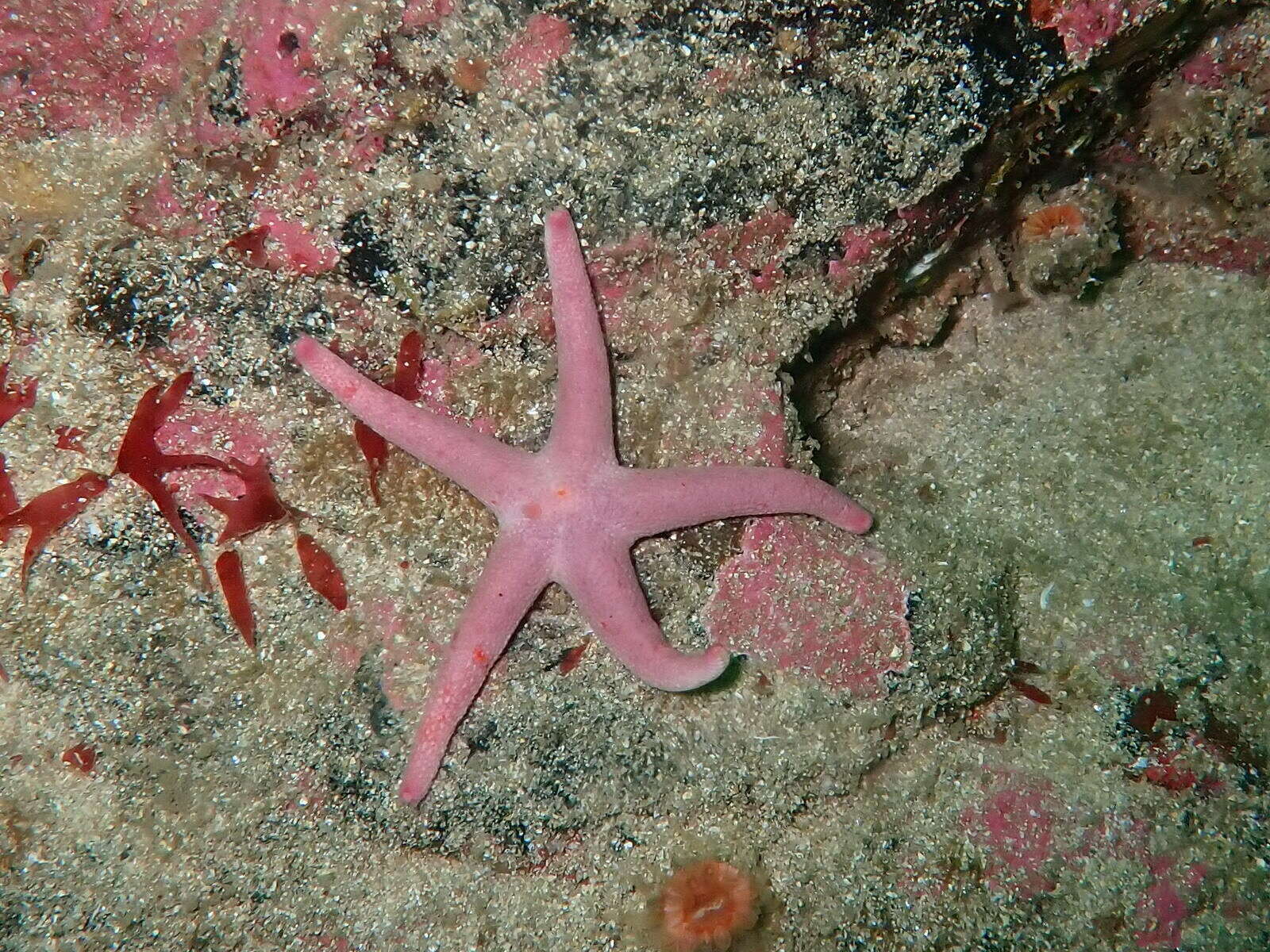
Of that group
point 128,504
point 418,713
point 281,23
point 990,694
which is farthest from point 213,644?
point 990,694

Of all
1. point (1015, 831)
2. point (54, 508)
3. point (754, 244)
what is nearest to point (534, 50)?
point (754, 244)

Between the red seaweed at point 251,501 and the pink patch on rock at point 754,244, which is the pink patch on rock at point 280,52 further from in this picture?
the pink patch on rock at point 754,244

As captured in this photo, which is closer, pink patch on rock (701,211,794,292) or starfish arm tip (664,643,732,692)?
starfish arm tip (664,643,732,692)

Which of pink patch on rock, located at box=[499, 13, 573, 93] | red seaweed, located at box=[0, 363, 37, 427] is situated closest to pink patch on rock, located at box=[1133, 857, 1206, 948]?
pink patch on rock, located at box=[499, 13, 573, 93]

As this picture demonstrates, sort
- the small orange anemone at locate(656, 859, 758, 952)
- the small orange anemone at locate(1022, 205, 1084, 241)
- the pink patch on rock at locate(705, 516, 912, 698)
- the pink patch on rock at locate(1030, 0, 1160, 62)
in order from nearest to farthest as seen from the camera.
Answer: the pink patch on rock at locate(1030, 0, 1160, 62) → the pink patch on rock at locate(705, 516, 912, 698) → the small orange anemone at locate(656, 859, 758, 952) → the small orange anemone at locate(1022, 205, 1084, 241)

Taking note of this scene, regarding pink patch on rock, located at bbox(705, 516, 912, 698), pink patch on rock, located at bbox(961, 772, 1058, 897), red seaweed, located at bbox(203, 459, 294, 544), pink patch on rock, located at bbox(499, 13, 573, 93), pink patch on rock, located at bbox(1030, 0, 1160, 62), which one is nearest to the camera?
pink patch on rock, located at bbox(499, 13, 573, 93)

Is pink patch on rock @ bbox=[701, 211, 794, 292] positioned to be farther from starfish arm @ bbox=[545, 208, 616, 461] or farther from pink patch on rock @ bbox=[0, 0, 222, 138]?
pink patch on rock @ bbox=[0, 0, 222, 138]
